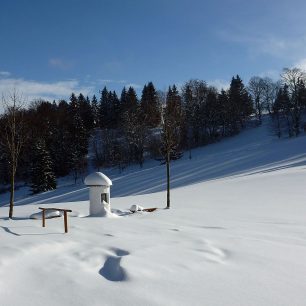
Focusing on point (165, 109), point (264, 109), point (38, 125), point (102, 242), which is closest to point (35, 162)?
point (38, 125)

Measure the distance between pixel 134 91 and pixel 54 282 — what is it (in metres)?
89.8

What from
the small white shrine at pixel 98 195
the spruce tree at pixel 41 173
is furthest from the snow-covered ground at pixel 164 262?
the spruce tree at pixel 41 173

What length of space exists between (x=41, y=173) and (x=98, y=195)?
35.1 meters

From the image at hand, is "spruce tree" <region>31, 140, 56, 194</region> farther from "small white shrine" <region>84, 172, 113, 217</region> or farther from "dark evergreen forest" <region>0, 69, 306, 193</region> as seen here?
"small white shrine" <region>84, 172, 113, 217</region>

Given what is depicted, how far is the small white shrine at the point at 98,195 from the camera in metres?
18.2

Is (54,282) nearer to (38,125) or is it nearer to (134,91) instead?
(38,125)

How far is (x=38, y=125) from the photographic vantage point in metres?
71.9

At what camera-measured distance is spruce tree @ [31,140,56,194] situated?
5159cm

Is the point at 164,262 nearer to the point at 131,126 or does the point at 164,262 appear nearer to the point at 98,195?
the point at 98,195

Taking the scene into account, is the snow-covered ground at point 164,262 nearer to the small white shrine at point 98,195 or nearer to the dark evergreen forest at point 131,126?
the small white shrine at point 98,195

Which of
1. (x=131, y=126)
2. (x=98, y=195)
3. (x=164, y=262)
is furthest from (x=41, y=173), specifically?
(x=164, y=262)

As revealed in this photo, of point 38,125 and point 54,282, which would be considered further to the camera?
point 38,125

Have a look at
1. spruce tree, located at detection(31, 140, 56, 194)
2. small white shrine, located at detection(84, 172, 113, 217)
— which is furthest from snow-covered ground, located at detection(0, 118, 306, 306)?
spruce tree, located at detection(31, 140, 56, 194)

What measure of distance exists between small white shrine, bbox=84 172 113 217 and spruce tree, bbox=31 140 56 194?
113ft
